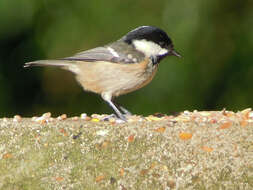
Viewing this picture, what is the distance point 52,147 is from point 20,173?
165mm

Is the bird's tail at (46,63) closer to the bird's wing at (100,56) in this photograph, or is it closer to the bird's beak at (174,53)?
the bird's wing at (100,56)

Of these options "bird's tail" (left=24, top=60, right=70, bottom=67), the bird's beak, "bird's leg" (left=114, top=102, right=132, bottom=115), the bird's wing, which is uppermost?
the bird's beak

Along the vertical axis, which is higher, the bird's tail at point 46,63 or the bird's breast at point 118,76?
the bird's tail at point 46,63

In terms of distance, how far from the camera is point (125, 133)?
1.97 metres

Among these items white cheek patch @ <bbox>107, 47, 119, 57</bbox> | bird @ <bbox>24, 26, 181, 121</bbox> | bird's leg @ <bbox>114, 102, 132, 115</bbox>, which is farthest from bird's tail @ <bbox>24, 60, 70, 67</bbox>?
bird's leg @ <bbox>114, 102, 132, 115</bbox>

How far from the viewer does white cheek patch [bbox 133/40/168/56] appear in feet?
9.21

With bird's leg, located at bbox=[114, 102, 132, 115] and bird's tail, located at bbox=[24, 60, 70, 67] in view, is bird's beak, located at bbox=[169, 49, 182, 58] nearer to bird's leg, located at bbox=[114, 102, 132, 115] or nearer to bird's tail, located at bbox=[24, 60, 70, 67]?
bird's leg, located at bbox=[114, 102, 132, 115]

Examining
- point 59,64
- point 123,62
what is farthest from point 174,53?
point 59,64

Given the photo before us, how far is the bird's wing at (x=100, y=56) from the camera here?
284 centimetres

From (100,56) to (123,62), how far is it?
0.48ft

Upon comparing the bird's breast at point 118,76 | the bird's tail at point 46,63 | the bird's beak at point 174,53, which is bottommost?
the bird's breast at point 118,76

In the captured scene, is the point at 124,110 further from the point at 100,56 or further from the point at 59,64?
the point at 59,64

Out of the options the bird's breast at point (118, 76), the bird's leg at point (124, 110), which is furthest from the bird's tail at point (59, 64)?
the bird's leg at point (124, 110)

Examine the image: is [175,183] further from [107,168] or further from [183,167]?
[107,168]
